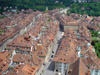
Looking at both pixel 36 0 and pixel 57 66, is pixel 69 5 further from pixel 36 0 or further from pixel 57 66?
pixel 57 66

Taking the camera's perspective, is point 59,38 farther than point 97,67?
Yes

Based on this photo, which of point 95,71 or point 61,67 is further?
point 61,67

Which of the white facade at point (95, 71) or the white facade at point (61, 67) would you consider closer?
the white facade at point (95, 71)

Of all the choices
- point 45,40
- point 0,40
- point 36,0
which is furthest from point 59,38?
point 36,0

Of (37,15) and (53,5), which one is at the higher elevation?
(53,5)

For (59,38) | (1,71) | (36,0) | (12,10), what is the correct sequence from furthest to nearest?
(36,0), (12,10), (59,38), (1,71)

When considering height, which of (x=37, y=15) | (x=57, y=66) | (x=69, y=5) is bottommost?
(x=57, y=66)

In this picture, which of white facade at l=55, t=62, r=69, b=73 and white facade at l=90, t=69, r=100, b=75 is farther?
white facade at l=55, t=62, r=69, b=73

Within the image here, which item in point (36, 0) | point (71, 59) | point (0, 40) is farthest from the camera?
point (36, 0)

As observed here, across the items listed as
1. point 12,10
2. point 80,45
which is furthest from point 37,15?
point 80,45
